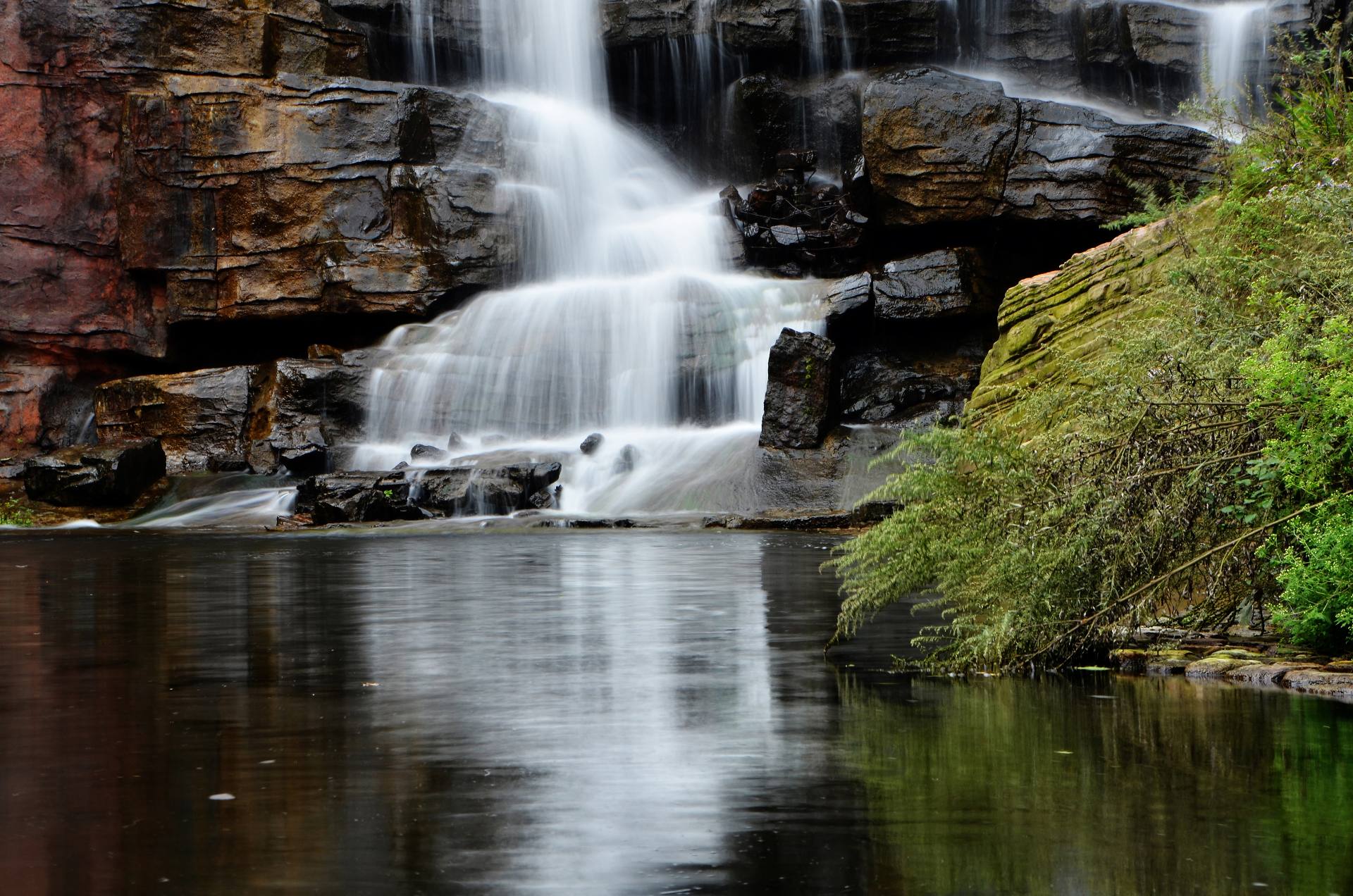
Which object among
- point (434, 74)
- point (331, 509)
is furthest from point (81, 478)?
point (434, 74)

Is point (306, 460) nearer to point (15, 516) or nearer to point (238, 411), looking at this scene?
point (238, 411)

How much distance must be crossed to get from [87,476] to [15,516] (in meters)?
1.38

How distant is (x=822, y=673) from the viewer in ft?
20.8

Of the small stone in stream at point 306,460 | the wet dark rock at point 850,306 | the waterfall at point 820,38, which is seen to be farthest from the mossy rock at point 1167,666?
the waterfall at point 820,38

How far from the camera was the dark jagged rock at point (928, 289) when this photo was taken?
2691 cm

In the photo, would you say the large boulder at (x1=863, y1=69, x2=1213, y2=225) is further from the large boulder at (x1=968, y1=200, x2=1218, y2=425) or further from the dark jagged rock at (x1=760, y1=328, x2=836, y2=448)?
the large boulder at (x1=968, y1=200, x2=1218, y2=425)

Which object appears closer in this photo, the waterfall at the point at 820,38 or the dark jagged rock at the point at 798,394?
the dark jagged rock at the point at 798,394

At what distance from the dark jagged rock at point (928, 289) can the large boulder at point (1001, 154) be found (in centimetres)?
210

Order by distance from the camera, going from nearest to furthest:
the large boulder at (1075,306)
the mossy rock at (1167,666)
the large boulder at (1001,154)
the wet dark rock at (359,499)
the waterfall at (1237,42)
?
the mossy rock at (1167,666) < the large boulder at (1075,306) < the wet dark rock at (359,499) < the large boulder at (1001,154) < the waterfall at (1237,42)

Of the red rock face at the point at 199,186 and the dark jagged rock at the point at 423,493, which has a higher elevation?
the red rock face at the point at 199,186

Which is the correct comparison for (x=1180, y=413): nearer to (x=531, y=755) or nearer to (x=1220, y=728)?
(x=1220, y=728)

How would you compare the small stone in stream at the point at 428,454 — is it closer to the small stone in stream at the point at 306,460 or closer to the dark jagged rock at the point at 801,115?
the small stone in stream at the point at 306,460

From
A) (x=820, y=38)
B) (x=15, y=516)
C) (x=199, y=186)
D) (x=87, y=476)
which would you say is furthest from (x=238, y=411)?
(x=820, y=38)

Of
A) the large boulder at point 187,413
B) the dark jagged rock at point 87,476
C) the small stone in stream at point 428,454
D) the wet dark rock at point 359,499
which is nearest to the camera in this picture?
the wet dark rock at point 359,499
